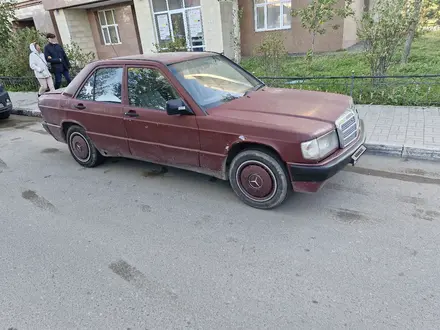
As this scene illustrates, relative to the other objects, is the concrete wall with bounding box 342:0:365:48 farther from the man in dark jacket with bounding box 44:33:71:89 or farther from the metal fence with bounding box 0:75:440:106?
the man in dark jacket with bounding box 44:33:71:89

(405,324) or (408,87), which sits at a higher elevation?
(408,87)

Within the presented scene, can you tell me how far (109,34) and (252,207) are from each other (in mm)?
17524

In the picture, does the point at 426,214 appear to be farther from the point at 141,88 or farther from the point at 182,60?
the point at 141,88

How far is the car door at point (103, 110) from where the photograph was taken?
4.25m

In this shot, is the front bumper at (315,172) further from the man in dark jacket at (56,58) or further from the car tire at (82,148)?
the man in dark jacket at (56,58)

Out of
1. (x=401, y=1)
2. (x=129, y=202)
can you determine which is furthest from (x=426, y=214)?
(x=401, y=1)

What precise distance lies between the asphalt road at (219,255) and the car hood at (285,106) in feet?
3.24

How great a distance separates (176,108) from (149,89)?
0.71 metres

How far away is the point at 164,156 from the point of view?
13.4ft

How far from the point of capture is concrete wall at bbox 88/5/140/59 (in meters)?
16.6

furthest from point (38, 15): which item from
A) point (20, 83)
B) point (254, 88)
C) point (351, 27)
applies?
point (254, 88)

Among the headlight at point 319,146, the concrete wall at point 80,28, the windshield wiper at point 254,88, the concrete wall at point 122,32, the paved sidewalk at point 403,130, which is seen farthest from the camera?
the concrete wall at point 80,28

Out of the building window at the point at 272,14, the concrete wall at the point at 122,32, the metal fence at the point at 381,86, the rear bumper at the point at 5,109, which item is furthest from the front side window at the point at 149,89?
the concrete wall at the point at 122,32

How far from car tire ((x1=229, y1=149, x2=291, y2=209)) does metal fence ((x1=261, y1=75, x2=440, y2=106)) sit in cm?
386
